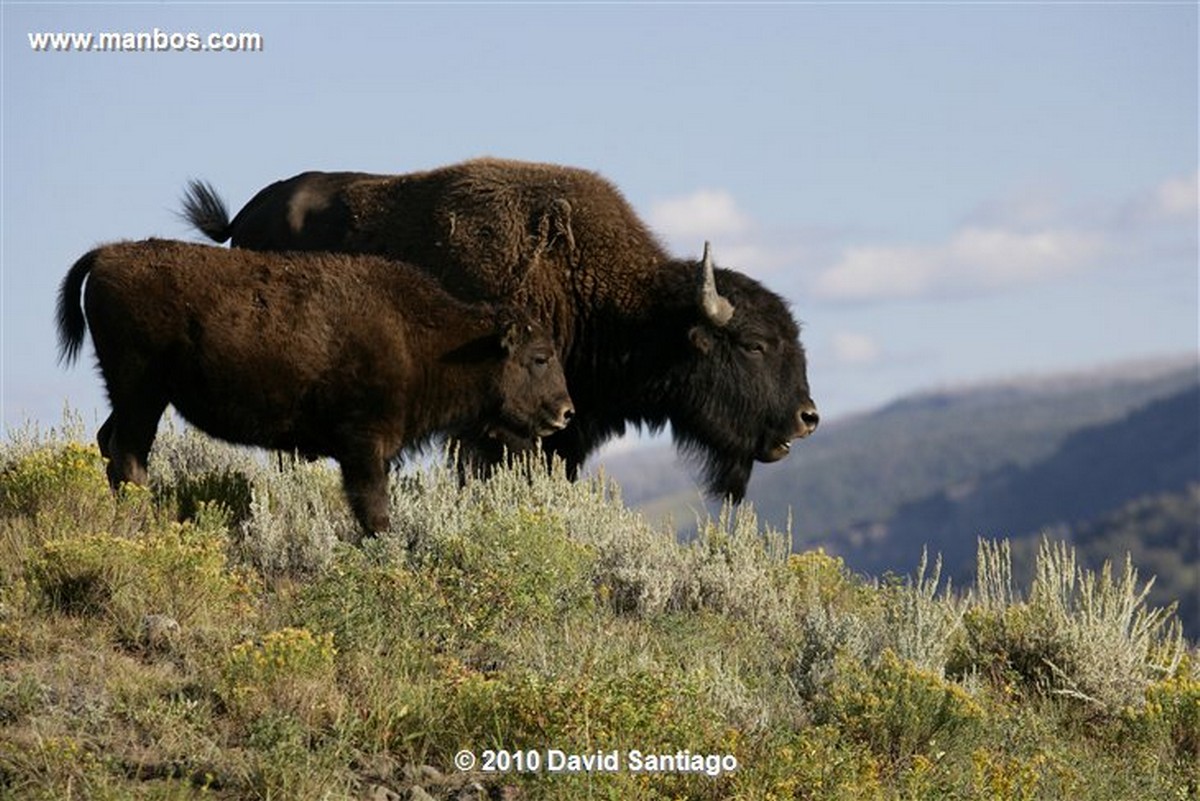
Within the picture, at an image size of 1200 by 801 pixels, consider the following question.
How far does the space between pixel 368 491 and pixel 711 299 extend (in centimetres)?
342

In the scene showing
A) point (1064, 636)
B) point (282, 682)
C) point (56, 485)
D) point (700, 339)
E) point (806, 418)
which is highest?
point (700, 339)

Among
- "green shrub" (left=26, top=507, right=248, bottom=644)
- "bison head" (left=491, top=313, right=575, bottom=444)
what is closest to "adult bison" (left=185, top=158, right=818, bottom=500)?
"bison head" (left=491, top=313, right=575, bottom=444)

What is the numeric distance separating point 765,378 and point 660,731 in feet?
18.6

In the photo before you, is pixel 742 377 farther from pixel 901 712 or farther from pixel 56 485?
pixel 56 485

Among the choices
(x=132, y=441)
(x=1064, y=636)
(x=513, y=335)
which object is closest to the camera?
(x=132, y=441)

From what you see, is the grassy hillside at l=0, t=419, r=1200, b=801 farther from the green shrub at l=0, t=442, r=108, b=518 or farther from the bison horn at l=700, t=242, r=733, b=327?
the bison horn at l=700, t=242, r=733, b=327

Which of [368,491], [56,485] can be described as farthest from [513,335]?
[56,485]

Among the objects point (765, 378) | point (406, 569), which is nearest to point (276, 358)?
point (406, 569)

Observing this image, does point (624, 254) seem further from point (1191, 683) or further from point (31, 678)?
point (31, 678)

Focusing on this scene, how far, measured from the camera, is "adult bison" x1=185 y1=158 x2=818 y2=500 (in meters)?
11.0

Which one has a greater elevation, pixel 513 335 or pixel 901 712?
pixel 513 335

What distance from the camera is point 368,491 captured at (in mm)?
8555

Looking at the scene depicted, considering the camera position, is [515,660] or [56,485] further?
[56,485]

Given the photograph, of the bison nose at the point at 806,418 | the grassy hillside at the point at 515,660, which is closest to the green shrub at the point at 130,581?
the grassy hillside at the point at 515,660
